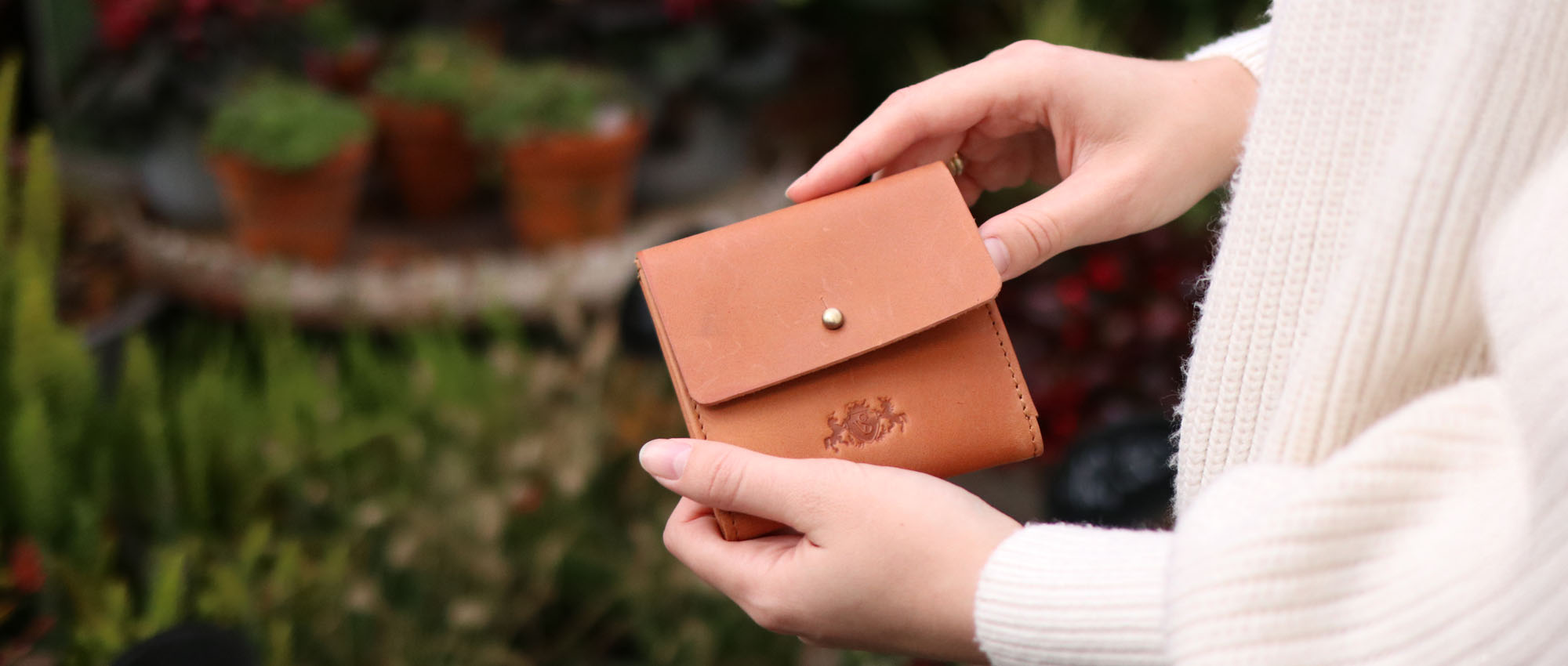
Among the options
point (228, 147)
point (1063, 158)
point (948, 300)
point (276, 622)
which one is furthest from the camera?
point (228, 147)

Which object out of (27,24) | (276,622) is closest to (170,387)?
(276,622)

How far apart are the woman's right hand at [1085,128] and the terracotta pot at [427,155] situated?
6.23ft

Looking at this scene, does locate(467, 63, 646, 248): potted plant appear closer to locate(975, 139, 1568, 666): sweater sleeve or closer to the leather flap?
the leather flap

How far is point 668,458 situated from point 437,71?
6.70 feet

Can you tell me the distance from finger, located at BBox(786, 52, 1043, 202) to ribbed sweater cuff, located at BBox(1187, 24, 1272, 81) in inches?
8.1

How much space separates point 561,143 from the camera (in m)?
2.46

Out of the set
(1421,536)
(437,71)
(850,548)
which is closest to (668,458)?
(850,548)

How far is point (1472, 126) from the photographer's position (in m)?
0.61

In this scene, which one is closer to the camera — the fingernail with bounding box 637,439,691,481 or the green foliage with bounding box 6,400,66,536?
the fingernail with bounding box 637,439,691,481

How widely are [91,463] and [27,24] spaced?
1496 millimetres

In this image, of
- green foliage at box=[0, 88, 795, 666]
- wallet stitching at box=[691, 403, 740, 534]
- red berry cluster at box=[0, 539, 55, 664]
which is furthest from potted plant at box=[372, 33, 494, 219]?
wallet stitching at box=[691, 403, 740, 534]

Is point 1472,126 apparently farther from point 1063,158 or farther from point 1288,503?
point 1063,158

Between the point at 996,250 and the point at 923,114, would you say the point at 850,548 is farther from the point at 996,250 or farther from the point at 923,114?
the point at 923,114

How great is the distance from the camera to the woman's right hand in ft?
3.38
